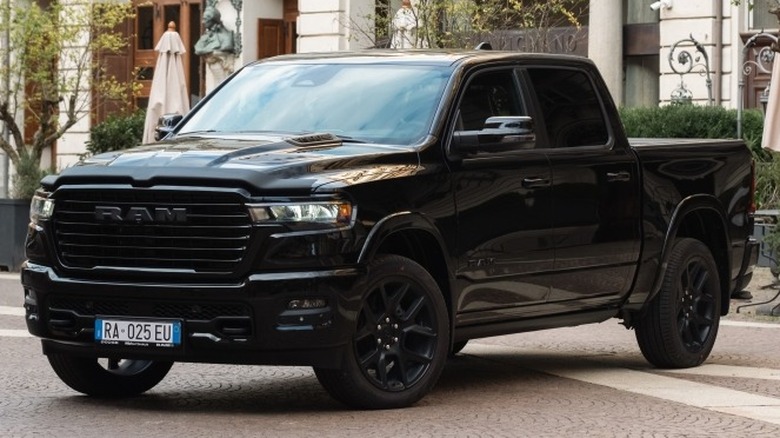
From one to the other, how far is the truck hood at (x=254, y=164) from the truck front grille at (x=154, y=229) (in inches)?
3.1

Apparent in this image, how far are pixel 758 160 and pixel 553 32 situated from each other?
9.45m

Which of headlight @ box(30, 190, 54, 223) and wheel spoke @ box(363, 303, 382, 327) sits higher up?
headlight @ box(30, 190, 54, 223)

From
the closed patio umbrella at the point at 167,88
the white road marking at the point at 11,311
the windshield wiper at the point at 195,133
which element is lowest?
the white road marking at the point at 11,311

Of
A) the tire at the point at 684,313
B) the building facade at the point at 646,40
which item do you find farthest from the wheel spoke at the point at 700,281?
the building facade at the point at 646,40

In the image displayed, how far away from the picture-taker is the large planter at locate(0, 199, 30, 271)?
79.0ft

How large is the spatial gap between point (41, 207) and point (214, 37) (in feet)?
92.2

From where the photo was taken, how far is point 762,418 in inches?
386

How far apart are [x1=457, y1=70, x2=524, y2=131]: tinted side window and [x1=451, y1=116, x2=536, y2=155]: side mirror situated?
7.4 inches

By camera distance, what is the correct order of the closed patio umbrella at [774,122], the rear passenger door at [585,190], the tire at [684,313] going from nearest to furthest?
the rear passenger door at [585,190] < the tire at [684,313] < the closed patio umbrella at [774,122]

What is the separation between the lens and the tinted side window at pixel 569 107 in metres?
11.4

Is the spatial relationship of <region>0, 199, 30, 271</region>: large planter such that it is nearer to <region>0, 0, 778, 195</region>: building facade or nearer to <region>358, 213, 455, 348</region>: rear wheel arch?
<region>0, 0, 778, 195</region>: building facade

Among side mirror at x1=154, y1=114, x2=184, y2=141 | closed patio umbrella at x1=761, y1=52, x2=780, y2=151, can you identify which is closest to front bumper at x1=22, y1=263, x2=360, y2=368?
side mirror at x1=154, y1=114, x2=184, y2=141

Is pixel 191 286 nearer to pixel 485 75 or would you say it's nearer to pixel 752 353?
pixel 485 75

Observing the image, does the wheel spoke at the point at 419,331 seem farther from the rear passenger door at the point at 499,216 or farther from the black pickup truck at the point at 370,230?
the rear passenger door at the point at 499,216
